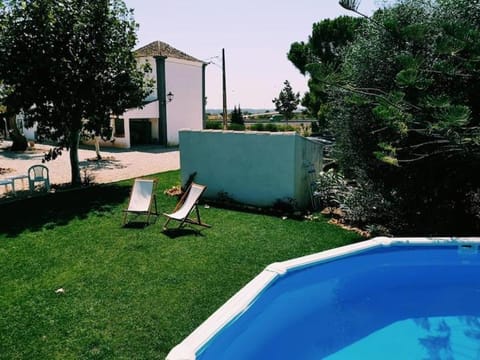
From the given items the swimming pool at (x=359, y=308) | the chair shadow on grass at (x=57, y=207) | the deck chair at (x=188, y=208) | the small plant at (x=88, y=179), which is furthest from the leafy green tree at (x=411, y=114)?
the small plant at (x=88, y=179)

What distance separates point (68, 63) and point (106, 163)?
27.5 ft

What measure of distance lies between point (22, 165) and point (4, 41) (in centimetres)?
969

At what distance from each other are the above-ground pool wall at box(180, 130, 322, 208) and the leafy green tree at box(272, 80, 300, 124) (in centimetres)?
5007

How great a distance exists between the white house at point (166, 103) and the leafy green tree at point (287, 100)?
30.8 m

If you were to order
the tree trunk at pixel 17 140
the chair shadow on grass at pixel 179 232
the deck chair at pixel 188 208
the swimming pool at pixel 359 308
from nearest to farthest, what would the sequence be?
the swimming pool at pixel 359 308
the chair shadow on grass at pixel 179 232
the deck chair at pixel 188 208
the tree trunk at pixel 17 140

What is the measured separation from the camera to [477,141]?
18.7 feet

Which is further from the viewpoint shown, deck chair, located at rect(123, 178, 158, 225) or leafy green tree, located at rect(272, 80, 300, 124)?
leafy green tree, located at rect(272, 80, 300, 124)

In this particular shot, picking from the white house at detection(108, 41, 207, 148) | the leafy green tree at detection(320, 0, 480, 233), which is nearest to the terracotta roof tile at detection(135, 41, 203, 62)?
the white house at detection(108, 41, 207, 148)

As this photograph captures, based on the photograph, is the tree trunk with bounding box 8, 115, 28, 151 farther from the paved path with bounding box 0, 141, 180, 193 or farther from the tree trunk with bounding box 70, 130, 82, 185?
the tree trunk with bounding box 70, 130, 82, 185

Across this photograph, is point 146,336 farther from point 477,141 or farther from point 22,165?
point 22,165

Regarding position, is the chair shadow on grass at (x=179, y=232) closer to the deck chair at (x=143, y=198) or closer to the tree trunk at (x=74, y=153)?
the deck chair at (x=143, y=198)

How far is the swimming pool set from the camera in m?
4.80

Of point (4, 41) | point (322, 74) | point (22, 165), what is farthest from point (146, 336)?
point (22, 165)

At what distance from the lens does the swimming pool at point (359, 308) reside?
4.80 metres
